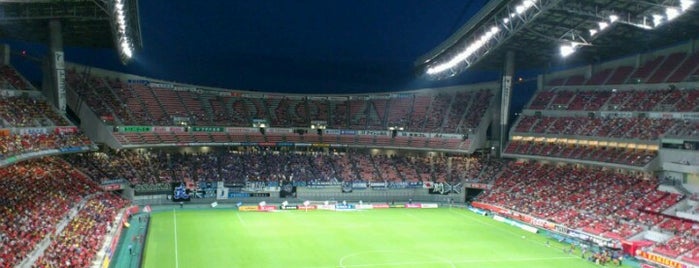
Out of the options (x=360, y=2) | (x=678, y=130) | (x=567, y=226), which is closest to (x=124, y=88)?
(x=360, y=2)

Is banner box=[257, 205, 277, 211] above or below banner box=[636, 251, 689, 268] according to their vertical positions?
above

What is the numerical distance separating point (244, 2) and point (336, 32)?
1206 cm

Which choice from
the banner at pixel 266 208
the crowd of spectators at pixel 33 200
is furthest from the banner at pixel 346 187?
the crowd of spectators at pixel 33 200

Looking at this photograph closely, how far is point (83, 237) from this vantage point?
30266 millimetres

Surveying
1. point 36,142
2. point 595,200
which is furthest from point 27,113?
point 595,200

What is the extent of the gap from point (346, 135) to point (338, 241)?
107 feet

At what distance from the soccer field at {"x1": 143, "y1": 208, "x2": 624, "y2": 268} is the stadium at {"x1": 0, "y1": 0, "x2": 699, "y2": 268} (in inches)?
11.8

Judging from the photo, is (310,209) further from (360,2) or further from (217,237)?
(360,2)

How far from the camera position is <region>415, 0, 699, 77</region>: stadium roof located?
134ft

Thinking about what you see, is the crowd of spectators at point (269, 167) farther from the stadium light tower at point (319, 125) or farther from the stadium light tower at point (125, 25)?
the stadium light tower at point (125, 25)

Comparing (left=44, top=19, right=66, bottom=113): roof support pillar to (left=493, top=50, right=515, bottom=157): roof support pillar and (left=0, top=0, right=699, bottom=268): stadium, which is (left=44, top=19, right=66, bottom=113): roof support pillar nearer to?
(left=0, top=0, right=699, bottom=268): stadium

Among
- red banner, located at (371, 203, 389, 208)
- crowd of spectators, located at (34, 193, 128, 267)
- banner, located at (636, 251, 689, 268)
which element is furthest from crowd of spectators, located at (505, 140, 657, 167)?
crowd of spectators, located at (34, 193, 128, 267)

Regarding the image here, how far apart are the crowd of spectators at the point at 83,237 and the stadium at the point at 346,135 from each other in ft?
0.61

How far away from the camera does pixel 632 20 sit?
42.6 meters
